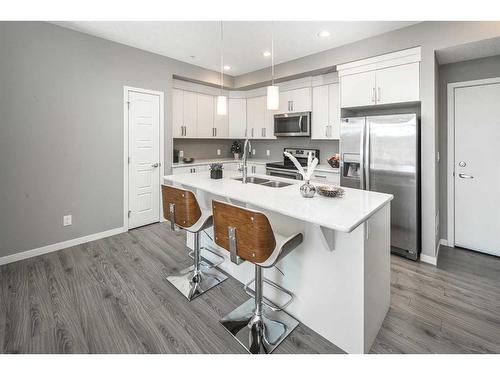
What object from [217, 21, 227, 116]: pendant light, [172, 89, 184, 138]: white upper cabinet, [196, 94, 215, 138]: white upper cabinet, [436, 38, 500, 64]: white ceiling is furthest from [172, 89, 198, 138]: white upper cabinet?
[436, 38, 500, 64]: white ceiling

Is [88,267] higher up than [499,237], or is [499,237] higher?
[499,237]

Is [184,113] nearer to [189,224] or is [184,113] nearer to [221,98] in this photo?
[221,98]

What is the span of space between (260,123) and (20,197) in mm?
3858

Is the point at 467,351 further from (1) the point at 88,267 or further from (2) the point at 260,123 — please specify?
(2) the point at 260,123

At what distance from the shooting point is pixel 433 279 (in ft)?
8.53

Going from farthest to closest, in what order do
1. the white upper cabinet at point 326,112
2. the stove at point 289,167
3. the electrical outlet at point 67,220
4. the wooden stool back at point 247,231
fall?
the stove at point 289,167, the white upper cabinet at point 326,112, the electrical outlet at point 67,220, the wooden stool back at point 247,231

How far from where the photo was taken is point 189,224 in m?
2.20

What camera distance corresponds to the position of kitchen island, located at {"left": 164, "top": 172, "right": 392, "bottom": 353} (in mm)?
1599

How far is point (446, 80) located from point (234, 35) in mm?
2714

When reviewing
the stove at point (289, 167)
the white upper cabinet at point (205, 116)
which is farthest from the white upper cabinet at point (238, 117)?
the stove at point (289, 167)

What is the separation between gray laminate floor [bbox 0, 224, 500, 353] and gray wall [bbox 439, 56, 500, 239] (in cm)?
70

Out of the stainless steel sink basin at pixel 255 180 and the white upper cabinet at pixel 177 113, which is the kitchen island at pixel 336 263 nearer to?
the stainless steel sink basin at pixel 255 180

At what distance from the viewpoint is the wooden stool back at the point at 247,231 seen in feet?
→ 5.11
